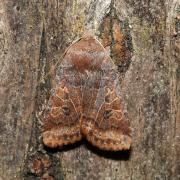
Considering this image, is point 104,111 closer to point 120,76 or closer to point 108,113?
point 108,113

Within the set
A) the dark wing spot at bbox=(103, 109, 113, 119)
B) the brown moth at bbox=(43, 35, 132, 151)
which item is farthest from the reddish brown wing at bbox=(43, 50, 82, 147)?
the dark wing spot at bbox=(103, 109, 113, 119)

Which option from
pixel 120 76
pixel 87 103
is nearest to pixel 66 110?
pixel 87 103

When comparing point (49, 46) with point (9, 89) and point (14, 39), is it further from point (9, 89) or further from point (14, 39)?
point (9, 89)

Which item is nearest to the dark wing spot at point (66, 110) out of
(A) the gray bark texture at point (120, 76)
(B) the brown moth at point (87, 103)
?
(B) the brown moth at point (87, 103)

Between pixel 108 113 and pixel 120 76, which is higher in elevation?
pixel 120 76

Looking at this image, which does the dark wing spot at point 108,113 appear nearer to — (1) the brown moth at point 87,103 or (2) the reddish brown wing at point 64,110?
(1) the brown moth at point 87,103

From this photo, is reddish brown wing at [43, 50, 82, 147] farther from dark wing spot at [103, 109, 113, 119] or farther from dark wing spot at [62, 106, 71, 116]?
dark wing spot at [103, 109, 113, 119]

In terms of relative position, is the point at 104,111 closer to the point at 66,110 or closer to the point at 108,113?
the point at 108,113
